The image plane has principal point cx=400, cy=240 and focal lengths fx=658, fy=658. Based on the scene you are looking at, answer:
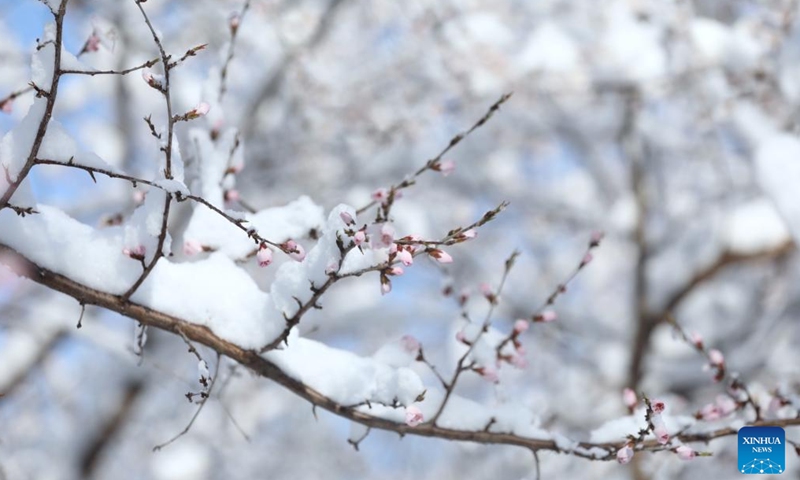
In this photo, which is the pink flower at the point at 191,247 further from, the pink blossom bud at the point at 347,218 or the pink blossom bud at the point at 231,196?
the pink blossom bud at the point at 347,218

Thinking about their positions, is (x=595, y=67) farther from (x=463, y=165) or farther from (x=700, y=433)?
(x=700, y=433)

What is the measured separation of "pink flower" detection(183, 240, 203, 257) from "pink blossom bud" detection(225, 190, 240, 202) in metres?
0.27

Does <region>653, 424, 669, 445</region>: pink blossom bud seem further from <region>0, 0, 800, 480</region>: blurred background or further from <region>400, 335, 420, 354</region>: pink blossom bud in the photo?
<region>0, 0, 800, 480</region>: blurred background

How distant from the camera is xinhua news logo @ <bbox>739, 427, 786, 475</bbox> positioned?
169 centimetres

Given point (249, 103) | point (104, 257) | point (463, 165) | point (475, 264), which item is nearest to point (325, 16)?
point (249, 103)

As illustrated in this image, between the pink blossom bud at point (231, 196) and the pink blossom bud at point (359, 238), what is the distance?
74 centimetres

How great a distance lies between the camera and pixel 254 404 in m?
7.91


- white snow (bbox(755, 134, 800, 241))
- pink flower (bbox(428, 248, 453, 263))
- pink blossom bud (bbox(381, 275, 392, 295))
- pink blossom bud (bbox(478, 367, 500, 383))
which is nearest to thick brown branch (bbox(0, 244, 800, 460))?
pink blossom bud (bbox(478, 367, 500, 383))

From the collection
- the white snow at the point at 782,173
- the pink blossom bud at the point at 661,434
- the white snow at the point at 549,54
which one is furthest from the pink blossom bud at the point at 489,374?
the white snow at the point at 549,54

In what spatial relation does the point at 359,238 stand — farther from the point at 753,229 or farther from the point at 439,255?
the point at 753,229

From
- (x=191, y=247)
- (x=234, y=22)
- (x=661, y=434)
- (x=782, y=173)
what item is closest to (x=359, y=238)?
(x=191, y=247)

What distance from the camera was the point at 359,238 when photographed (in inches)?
45.6

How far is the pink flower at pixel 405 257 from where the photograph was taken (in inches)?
45.5

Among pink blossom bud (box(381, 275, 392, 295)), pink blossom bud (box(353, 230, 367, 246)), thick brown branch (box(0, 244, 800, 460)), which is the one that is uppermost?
pink blossom bud (box(353, 230, 367, 246))
